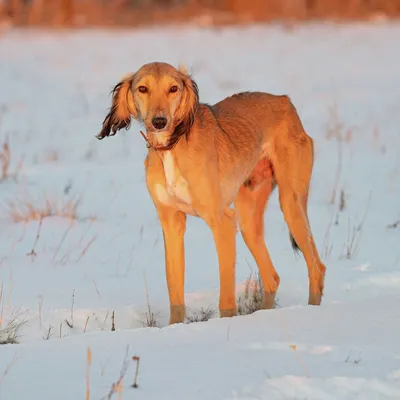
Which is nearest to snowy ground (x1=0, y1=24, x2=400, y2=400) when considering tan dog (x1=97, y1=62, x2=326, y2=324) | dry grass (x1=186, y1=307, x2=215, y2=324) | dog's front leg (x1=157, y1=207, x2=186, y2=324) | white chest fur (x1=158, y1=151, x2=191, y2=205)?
dry grass (x1=186, y1=307, x2=215, y2=324)

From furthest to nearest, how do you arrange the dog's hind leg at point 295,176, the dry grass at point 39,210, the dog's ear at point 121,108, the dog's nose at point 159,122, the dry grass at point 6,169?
the dry grass at point 6,169, the dry grass at point 39,210, the dog's hind leg at point 295,176, the dog's ear at point 121,108, the dog's nose at point 159,122

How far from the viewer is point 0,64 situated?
24.1 m

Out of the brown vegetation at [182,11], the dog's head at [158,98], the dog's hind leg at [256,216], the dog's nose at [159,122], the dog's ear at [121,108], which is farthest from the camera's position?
the brown vegetation at [182,11]

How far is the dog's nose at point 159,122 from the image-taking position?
20.2 feet

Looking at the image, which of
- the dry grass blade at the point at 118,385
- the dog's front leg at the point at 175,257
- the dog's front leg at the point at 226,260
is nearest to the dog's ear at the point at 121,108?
the dog's front leg at the point at 175,257

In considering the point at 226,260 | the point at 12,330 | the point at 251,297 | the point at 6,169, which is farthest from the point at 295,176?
the point at 6,169

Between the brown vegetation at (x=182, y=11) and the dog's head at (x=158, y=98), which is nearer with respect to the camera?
the dog's head at (x=158, y=98)

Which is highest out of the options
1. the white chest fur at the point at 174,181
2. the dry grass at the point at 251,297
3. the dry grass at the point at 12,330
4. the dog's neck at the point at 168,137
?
the dog's neck at the point at 168,137

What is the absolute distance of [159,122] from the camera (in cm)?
616

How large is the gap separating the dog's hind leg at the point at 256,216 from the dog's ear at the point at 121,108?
142 cm

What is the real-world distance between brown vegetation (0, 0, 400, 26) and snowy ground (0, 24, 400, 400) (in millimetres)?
19218

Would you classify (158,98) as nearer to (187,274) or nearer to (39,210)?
(187,274)

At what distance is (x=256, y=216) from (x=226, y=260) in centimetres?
124

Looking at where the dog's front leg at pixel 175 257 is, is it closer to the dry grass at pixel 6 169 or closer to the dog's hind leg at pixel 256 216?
the dog's hind leg at pixel 256 216
